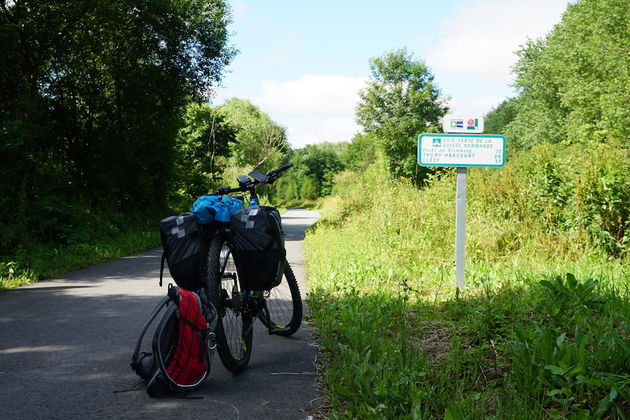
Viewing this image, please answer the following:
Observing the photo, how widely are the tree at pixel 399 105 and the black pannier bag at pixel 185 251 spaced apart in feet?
144

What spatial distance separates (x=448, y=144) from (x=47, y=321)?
4.99m

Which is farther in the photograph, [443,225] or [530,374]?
[443,225]

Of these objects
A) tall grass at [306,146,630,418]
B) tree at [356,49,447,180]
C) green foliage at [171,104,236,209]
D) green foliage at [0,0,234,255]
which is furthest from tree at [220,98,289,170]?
tall grass at [306,146,630,418]

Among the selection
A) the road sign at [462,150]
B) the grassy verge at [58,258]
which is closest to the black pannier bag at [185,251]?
the road sign at [462,150]

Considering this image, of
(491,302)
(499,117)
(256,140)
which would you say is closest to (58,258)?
(491,302)

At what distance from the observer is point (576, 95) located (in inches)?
1144

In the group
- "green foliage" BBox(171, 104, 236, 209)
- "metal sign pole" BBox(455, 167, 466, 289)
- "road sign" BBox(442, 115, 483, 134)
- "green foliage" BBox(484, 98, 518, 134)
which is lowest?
"metal sign pole" BBox(455, 167, 466, 289)

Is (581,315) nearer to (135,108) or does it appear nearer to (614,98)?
(135,108)

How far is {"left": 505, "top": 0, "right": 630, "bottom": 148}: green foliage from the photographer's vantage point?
23969 mm

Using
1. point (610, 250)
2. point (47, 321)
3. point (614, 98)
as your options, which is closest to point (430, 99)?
point (614, 98)

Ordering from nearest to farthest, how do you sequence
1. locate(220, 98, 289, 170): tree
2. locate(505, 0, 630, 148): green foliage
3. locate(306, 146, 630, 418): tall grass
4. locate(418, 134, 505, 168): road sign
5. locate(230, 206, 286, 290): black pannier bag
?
locate(306, 146, 630, 418): tall grass → locate(230, 206, 286, 290): black pannier bag → locate(418, 134, 505, 168): road sign → locate(505, 0, 630, 148): green foliage → locate(220, 98, 289, 170): tree

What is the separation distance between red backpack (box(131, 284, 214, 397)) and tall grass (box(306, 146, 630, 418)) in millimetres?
939

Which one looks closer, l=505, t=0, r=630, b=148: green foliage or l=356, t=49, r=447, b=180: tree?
l=505, t=0, r=630, b=148: green foliage

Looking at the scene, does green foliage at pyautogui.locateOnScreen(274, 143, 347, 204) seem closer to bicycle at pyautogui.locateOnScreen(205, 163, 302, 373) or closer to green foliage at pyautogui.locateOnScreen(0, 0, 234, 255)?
green foliage at pyautogui.locateOnScreen(0, 0, 234, 255)
